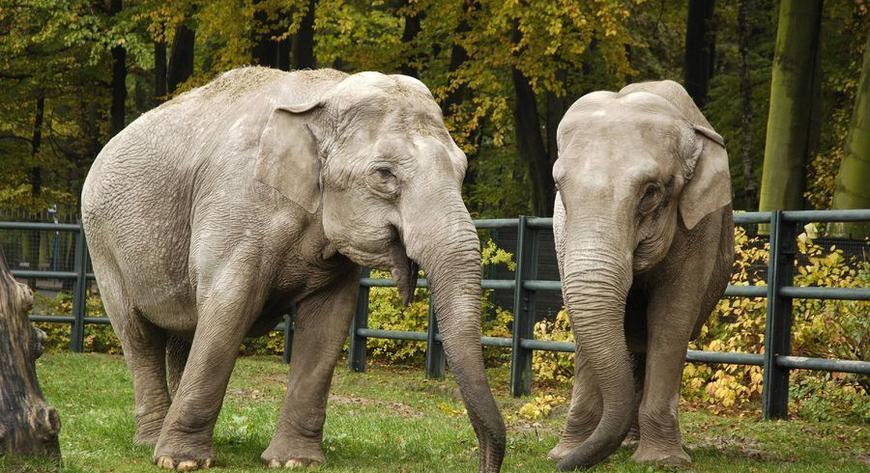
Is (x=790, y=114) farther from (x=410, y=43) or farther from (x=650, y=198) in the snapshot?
(x=650, y=198)

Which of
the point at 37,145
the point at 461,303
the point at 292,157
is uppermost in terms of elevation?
the point at 37,145

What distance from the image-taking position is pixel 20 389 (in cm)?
691

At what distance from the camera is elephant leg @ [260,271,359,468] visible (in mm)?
8141

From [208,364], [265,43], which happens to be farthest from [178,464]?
[265,43]

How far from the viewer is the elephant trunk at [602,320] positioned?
24.8 feet

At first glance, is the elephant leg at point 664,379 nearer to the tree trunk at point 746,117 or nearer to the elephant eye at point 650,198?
the elephant eye at point 650,198

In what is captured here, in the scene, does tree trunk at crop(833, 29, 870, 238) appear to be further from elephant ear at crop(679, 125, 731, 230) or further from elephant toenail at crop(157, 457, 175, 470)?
elephant toenail at crop(157, 457, 175, 470)

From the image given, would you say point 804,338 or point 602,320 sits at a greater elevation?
point 602,320

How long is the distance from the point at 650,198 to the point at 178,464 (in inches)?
123

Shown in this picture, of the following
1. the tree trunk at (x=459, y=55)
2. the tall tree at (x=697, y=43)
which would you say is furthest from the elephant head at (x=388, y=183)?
the tall tree at (x=697, y=43)

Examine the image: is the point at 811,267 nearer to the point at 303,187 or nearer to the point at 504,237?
the point at 504,237

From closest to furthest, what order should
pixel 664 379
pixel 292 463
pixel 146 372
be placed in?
pixel 292 463 < pixel 664 379 < pixel 146 372

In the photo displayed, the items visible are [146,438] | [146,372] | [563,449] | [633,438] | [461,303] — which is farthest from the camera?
[633,438]

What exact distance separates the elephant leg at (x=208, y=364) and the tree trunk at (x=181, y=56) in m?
17.7
